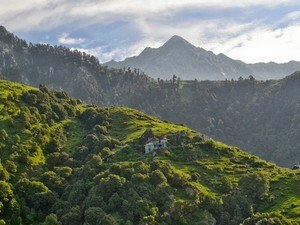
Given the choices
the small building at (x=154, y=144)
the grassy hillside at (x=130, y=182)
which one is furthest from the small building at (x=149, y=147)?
the grassy hillside at (x=130, y=182)

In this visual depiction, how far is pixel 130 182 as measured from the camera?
121125 mm

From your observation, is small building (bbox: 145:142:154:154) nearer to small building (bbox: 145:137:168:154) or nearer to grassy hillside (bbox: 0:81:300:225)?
small building (bbox: 145:137:168:154)

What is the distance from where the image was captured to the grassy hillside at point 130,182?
365 feet

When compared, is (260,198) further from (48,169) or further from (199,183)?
(48,169)

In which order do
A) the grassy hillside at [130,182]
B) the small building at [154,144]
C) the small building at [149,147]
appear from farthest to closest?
1. the small building at [154,144]
2. the small building at [149,147]
3. the grassy hillside at [130,182]

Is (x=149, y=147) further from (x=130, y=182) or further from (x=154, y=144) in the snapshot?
(x=130, y=182)

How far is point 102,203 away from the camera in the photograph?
114m

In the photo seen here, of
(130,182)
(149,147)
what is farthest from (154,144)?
(130,182)

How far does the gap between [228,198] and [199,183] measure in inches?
695

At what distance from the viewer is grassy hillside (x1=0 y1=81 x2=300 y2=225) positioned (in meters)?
111

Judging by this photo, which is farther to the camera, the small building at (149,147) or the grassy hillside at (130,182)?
the small building at (149,147)

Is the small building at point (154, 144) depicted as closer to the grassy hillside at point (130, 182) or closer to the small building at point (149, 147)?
the small building at point (149, 147)

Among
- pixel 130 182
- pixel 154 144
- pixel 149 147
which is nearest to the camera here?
pixel 130 182

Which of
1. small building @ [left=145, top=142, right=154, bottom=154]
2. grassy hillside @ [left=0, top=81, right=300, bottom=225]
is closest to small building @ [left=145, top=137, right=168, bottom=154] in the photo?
small building @ [left=145, top=142, right=154, bottom=154]
